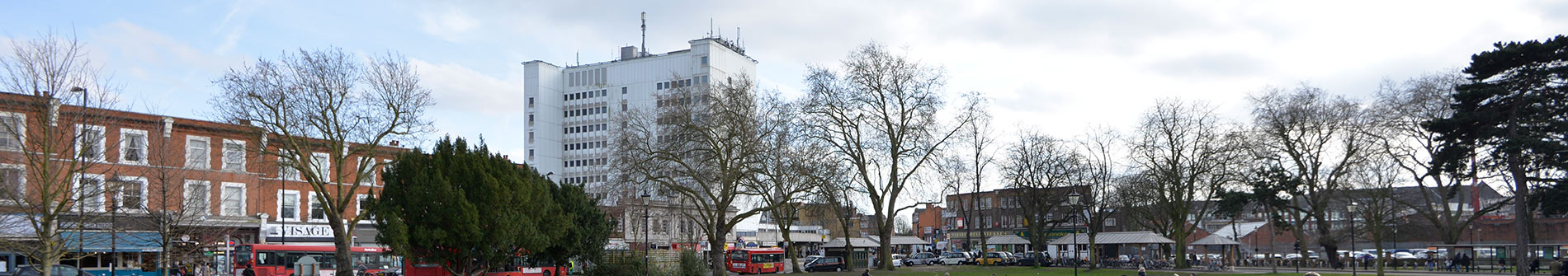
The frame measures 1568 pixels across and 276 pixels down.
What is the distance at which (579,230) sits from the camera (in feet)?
105

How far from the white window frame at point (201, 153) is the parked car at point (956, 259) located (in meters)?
45.1

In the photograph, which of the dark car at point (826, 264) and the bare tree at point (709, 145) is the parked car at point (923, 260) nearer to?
the dark car at point (826, 264)

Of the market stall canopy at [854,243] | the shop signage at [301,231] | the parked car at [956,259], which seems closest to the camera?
the shop signage at [301,231]

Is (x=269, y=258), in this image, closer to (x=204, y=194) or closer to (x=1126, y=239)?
(x=204, y=194)

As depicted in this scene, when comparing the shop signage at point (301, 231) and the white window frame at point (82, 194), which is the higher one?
the white window frame at point (82, 194)

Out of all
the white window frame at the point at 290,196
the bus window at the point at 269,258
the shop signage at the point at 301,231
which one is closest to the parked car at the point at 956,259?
the shop signage at the point at 301,231

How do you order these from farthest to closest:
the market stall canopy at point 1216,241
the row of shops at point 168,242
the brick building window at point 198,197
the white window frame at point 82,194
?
1. the market stall canopy at point 1216,241
2. the row of shops at point 168,242
3. the brick building window at point 198,197
4. the white window frame at point 82,194

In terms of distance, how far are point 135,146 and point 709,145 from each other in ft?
71.5

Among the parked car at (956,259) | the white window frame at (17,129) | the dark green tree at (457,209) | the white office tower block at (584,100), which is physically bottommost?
the parked car at (956,259)

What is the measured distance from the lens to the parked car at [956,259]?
239ft

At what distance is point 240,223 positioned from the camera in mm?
44562

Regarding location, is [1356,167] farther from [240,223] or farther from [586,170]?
[586,170]

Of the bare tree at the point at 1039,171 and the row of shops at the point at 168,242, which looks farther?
the bare tree at the point at 1039,171

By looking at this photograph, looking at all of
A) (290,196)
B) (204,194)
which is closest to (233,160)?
(290,196)
